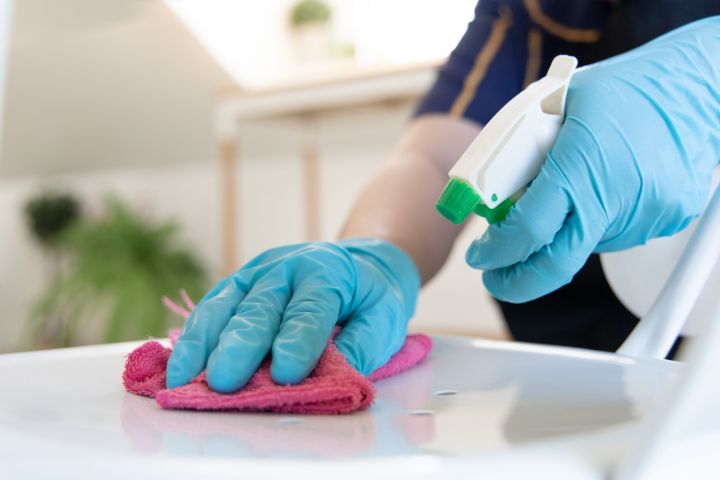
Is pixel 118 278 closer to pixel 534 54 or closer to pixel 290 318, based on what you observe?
pixel 534 54

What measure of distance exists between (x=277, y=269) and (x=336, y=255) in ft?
0.13

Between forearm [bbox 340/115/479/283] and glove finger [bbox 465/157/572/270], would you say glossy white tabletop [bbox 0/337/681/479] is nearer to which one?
glove finger [bbox 465/157/572/270]

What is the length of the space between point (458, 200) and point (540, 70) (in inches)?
21.0

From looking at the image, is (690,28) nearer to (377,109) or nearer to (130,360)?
(130,360)

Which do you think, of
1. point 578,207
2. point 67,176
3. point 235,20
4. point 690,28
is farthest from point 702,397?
point 67,176

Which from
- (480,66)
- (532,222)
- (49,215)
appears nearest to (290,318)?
(532,222)

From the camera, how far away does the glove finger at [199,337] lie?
386 millimetres

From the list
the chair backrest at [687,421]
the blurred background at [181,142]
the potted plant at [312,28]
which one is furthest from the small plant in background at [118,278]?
the chair backrest at [687,421]

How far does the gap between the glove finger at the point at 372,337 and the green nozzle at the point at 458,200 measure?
0.11 meters

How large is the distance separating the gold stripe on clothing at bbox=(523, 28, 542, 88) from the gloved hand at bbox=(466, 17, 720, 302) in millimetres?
341

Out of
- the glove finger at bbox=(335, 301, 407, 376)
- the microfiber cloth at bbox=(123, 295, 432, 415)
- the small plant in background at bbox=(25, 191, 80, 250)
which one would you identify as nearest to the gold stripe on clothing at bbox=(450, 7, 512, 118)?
the glove finger at bbox=(335, 301, 407, 376)

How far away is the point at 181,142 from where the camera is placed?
3.07 m

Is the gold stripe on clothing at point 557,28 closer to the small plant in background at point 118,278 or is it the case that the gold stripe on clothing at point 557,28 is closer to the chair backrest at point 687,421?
the chair backrest at point 687,421

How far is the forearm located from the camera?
2.41 ft
